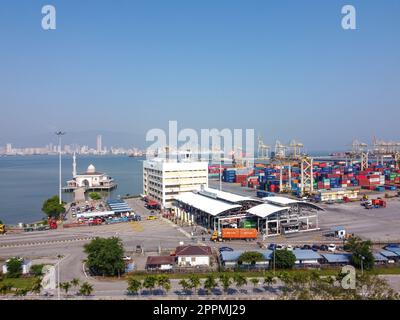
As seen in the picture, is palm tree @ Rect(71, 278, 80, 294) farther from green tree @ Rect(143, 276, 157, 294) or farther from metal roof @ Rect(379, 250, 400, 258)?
metal roof @ Rect(379, 250, 400, 258)

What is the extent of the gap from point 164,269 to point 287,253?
187 centimetres

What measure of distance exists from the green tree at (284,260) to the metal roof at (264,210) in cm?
200

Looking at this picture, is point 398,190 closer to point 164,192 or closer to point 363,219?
point 363,219

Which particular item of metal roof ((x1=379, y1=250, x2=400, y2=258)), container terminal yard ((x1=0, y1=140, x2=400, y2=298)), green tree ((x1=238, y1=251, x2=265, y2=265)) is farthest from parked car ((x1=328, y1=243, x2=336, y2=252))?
green tree ((x1=238, y1=251, x2=265, y2=265))

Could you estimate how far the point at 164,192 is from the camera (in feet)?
36.4

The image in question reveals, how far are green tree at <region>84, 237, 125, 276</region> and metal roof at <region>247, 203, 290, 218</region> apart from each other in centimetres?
324

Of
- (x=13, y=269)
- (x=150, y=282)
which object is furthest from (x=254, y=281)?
(x=13, y=269)

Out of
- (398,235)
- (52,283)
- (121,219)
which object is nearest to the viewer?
(52,283)

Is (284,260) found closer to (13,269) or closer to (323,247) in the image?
(323,247)

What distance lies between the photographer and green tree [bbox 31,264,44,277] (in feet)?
17.3

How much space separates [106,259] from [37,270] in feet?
3.62

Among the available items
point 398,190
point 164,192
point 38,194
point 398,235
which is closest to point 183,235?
point 164,192

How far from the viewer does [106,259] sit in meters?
5.20

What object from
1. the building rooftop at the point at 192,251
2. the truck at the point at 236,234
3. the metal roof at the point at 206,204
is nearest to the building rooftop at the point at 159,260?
the building rooftop at the point at 192,251
